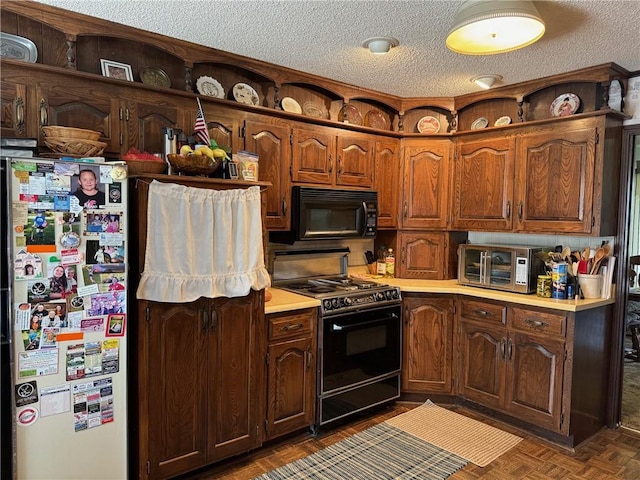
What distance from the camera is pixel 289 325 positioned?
2904mm

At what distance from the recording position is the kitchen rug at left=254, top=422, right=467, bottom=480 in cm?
262

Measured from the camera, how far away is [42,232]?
196cm

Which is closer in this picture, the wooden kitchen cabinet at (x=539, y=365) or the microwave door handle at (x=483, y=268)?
the wooden kitchen cabinet at (x=539, y=365)

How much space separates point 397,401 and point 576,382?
134 cm

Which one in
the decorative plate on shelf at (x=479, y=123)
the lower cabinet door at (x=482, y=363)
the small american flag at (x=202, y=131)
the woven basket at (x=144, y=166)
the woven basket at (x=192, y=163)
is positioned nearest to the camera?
the woven basket at (x=144, y=166)

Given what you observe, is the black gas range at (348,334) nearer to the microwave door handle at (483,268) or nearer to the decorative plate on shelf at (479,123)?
the microwave door handle at (483,268)

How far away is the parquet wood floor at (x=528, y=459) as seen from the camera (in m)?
2.66

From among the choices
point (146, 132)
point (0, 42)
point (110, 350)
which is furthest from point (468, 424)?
point (0, 42)

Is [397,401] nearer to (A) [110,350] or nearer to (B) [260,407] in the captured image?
(B) [260,407]

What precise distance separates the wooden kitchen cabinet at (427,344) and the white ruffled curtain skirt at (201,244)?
1.46m

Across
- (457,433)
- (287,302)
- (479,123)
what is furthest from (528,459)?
(479,123)

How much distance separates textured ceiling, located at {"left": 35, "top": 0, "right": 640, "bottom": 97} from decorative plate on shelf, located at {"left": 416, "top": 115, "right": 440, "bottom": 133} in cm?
64

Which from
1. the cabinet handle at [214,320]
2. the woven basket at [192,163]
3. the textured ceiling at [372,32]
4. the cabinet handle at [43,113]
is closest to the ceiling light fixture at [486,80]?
the textured ceiling at [372,32]

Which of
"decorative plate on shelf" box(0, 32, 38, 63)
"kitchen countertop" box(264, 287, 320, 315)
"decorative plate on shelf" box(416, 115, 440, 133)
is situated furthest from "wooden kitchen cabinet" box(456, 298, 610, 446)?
"decorative plate on shelf" box(0, 32, 38, 63)
